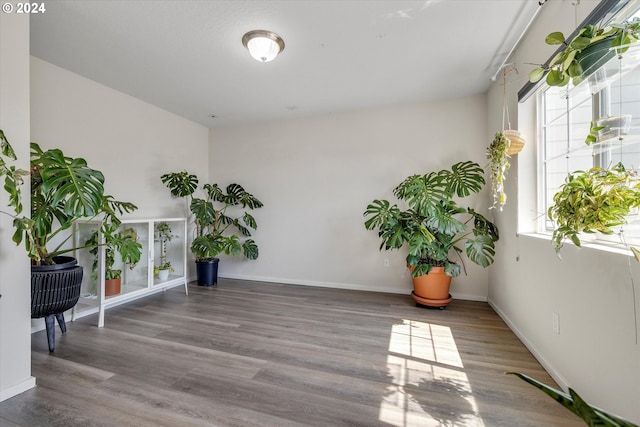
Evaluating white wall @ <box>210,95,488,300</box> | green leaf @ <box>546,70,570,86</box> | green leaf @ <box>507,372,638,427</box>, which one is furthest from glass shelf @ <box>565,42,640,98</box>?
white wall @ <box>210,95,488,300</box>

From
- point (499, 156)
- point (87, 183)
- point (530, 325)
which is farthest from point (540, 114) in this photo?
point (87, 183)

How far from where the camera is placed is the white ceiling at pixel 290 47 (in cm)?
187

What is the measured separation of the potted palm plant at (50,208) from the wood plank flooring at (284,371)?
1.45 feet

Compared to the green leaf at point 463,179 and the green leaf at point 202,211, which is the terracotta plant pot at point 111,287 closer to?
the green leaf at point 202,211

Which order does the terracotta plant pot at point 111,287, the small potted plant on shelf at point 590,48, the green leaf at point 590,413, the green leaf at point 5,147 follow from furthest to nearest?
1. the terracotta plant pot at point 111,287
2. the green leaf at point 5,147
3. the small potted plant on shelf at point 590,48
4. the green leaf at point 590,413

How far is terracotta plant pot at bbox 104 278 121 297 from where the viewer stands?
2670mm

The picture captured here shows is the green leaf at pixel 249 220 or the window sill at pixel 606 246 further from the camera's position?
the green leaf at pixel 249 220

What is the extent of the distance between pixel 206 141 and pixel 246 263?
6.98 ft

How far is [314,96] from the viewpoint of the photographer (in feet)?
10.7

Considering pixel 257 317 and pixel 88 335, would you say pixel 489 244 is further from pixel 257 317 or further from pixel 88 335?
pixel 88 335

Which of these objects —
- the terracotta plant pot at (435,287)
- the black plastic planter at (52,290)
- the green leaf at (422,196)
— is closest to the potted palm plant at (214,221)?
the black plastic planter at (52,290)

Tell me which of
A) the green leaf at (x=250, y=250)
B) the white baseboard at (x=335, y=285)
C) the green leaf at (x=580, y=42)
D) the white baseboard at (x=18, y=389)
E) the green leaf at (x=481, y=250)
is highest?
the green leaf at (x=580, y=42)

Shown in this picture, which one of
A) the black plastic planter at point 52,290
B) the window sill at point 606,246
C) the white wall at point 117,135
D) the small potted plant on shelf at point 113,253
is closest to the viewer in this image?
the window sill at point 606,246

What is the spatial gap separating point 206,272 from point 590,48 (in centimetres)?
415
